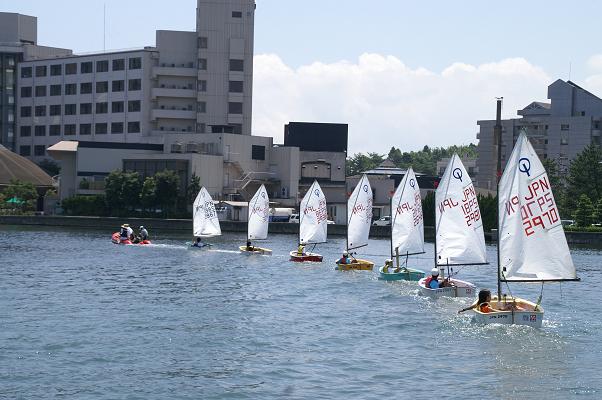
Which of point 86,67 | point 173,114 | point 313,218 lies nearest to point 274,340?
point 313,218

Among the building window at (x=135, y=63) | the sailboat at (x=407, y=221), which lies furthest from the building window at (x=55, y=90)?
the sailboat at (x=407, y=221)

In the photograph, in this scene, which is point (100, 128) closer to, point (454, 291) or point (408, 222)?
point (408, 222)

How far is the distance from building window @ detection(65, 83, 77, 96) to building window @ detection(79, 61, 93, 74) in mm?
2799

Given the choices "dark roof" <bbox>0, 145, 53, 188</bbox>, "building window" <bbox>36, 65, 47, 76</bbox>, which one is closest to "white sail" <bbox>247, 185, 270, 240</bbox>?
"dark roof" <bbox>0, 145, 53, 188</bbox>

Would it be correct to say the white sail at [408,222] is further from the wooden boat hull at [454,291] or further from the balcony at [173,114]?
the balcony at [173,114]

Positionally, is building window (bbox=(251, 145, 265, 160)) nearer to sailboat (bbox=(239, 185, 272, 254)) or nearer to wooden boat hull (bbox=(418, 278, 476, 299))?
sailboat (bbox=(239, 185, 272, 254))

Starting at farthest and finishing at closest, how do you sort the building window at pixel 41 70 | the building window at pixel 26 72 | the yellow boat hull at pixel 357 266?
the building window at pixel 26 72 < the building window at pixel 41 70 < the yellow boat hull at pixel 357 266

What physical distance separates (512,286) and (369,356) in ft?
91.8

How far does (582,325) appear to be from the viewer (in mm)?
46719

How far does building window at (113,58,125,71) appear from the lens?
527ft

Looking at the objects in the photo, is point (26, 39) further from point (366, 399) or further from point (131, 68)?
point (366, 399)

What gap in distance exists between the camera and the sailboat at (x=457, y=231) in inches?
2104

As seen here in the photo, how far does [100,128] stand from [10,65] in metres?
24.5

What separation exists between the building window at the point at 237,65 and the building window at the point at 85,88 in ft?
82.9
